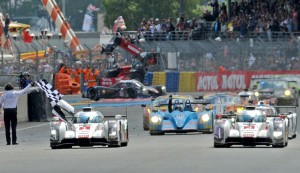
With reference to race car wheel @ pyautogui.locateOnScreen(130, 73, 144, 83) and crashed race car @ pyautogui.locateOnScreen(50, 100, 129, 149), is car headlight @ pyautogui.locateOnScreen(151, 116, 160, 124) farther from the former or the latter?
race car wheel @ pyautogui.locateOnScreen(130, 73, 144, 83)

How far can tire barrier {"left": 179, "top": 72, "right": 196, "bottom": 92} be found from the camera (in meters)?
57.4

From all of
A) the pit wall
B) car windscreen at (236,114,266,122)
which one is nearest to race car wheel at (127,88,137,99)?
the pit wall

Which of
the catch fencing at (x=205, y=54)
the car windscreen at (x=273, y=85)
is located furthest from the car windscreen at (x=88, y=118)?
the catch fencing at (x=205, y=54)

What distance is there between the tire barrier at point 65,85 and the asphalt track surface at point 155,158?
2554 centimetres

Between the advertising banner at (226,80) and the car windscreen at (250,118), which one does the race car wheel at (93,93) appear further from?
the car windscreen at (250,118)

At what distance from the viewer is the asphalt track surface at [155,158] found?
1939cm

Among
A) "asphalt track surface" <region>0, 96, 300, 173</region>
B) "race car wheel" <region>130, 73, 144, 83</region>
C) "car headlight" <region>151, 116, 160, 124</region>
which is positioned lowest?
"asphalt track surface" <region>0, 96, 300, 173</region>

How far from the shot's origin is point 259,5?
60219 millimetres

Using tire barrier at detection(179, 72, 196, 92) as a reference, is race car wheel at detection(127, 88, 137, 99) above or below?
below

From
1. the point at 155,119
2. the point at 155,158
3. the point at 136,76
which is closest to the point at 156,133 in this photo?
the point at 155,119

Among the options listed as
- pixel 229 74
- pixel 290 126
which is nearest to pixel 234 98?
pixel 290 126

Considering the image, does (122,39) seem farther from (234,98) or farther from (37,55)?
(234,98)

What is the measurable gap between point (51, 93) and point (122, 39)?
29.6 m

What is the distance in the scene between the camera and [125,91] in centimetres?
5234
